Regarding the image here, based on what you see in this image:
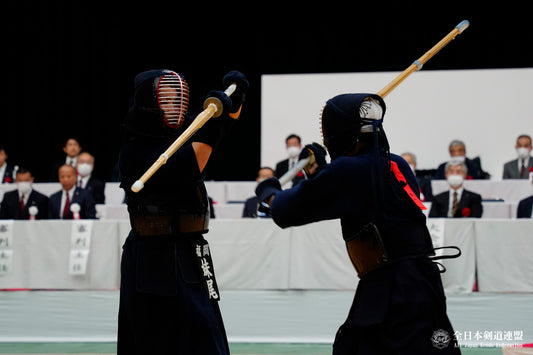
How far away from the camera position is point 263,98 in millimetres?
14414

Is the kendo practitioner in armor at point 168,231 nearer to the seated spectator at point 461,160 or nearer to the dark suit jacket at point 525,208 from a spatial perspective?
the dark suit jacket at point 525,208

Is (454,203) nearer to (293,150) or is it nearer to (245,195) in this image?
(293,150)

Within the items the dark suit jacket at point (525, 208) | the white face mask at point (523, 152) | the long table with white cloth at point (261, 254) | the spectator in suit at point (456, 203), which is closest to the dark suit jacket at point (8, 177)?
the long table with white cloth at point (261, 254)

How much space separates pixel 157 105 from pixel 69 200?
7.01m

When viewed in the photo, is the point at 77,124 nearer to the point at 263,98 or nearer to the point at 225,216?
the point at 263,98

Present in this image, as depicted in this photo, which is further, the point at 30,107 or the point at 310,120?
the point at 30,107

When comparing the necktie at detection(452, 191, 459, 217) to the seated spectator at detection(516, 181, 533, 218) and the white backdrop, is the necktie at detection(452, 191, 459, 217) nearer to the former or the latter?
the seated spectator at detection(516, 181, 533, 218)

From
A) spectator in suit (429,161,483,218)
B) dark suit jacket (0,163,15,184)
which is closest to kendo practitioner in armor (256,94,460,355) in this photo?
spectator in suit (429,161,483,218)

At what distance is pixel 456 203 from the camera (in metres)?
9.98

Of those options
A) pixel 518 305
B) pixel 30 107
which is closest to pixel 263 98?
pixel 30 107

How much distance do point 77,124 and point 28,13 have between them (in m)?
2.39

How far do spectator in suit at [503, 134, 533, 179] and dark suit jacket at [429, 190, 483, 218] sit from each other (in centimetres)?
226

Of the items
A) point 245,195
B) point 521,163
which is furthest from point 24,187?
point 521,163

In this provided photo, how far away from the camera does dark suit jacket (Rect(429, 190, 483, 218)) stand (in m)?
9.90
